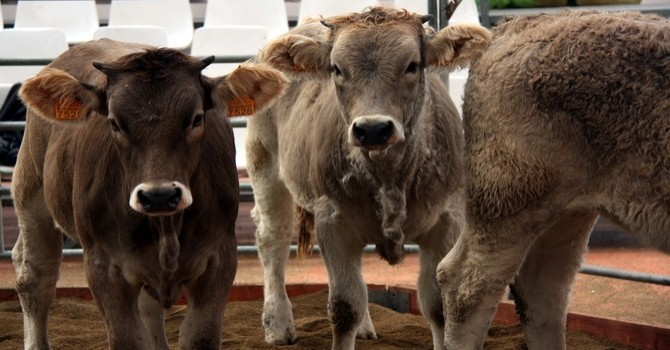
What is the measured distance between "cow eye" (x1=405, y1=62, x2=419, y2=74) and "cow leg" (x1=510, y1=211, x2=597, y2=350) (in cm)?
98

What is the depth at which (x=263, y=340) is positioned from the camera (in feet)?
25.5

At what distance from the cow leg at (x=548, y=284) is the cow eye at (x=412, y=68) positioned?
980 millimetres

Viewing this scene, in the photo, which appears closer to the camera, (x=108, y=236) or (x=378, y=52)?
(x=108, y=236)

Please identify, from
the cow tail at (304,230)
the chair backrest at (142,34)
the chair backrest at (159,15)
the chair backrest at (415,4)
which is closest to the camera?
the cow tail at (304,230)

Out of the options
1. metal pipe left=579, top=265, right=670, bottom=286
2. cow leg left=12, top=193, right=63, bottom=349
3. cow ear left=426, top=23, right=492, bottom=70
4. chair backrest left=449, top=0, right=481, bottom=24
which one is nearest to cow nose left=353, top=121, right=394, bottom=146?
cow ear left=426, top=23, right=492, bottom=70

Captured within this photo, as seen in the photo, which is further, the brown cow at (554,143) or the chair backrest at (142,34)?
the chair backrest at (142,34)

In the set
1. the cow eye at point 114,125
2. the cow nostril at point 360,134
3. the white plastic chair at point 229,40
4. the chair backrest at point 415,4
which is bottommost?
the white plastic chair at point 229,40

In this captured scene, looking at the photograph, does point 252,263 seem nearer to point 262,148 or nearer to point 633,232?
point 262,148

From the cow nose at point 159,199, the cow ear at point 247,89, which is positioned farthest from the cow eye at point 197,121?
the cow nose at point 159,199

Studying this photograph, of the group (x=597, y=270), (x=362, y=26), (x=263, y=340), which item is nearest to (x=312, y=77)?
(x=362, y=26)

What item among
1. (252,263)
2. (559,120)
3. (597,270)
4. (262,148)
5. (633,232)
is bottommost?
(252,263)

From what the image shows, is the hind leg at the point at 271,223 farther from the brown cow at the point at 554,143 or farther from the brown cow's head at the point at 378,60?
the brown cow at the point at 554,143

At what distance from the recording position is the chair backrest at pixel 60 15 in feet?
41.9

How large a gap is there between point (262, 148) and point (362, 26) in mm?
1905
